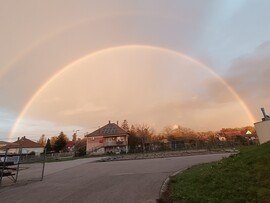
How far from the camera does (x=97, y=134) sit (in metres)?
76.1

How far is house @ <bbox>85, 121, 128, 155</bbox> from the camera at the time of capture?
2739 inches

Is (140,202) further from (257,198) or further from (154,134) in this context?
(154,134)

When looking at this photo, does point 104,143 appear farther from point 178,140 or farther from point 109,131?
point 178,140

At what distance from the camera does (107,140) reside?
73.1 metres

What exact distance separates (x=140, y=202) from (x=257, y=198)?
11.8 feet

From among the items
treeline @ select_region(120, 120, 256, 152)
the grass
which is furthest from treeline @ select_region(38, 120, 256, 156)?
the grass

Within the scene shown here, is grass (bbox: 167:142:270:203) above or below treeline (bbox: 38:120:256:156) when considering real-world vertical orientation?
below

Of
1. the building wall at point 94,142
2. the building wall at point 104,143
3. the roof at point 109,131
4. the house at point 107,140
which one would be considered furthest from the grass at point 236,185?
the building wall at point 94,142

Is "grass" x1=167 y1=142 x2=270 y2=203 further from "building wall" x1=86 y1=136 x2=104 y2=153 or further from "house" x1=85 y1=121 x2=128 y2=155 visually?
"building wall" x1=86 y1=136 x2=104 y2=153

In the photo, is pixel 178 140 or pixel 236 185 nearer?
pixel 236 185

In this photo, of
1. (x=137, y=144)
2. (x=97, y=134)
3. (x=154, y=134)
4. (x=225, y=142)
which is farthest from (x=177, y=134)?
(x=225, y=142)

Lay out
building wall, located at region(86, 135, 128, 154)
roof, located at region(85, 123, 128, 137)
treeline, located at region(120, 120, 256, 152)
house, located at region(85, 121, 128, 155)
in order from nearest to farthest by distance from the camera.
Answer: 1. treeline, located at region(120, 120, 256, 152)
2. building wall, located at region(86, 135, 128, 154)
3. house, located at region(85, 121, 128, 155)
4. roof, located at region(85, 123, 128, 137)

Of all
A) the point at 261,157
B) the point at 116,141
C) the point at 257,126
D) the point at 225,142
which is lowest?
the point at 261,157

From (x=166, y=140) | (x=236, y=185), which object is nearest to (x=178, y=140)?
(x=166, y=140)
